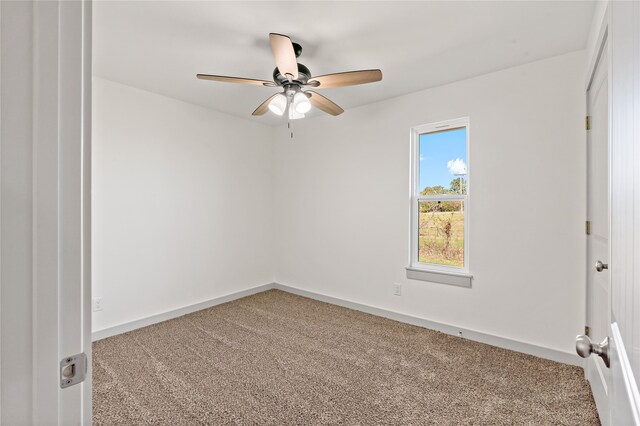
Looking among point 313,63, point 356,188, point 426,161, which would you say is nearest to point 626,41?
point 313,63

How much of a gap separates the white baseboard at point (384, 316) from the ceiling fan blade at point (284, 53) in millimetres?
2681

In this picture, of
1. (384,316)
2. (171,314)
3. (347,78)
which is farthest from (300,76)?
(171,314)

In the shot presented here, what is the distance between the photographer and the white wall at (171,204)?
3.02 m

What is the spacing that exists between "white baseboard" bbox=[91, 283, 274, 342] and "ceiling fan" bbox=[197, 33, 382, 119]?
2.49 m

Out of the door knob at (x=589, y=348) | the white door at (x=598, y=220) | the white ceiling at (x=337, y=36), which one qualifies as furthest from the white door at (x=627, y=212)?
the white ceiling at (x=337, y=36)

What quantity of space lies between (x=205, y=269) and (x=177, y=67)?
231cm

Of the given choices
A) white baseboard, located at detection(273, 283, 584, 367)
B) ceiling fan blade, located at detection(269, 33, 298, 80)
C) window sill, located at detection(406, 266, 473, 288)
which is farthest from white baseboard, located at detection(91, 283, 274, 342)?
ceiling fan blade, located at detection(269, 33, 298, 80)

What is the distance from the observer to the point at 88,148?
61cm

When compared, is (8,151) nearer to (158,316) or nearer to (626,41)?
(626,41)

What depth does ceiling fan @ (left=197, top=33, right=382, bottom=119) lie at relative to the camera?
1.99 metres

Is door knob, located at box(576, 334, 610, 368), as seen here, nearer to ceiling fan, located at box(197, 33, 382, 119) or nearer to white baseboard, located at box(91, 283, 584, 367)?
ceiling fan, located at box(197, 33, 382, 119)

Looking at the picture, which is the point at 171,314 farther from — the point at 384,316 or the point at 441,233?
the point at 441,233

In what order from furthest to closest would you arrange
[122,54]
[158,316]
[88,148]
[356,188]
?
[356,188] < [158,316] < [122,54] < [88,148]

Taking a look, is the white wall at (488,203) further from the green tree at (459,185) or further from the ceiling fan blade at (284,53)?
the ceiling fan blade at (284,53)
